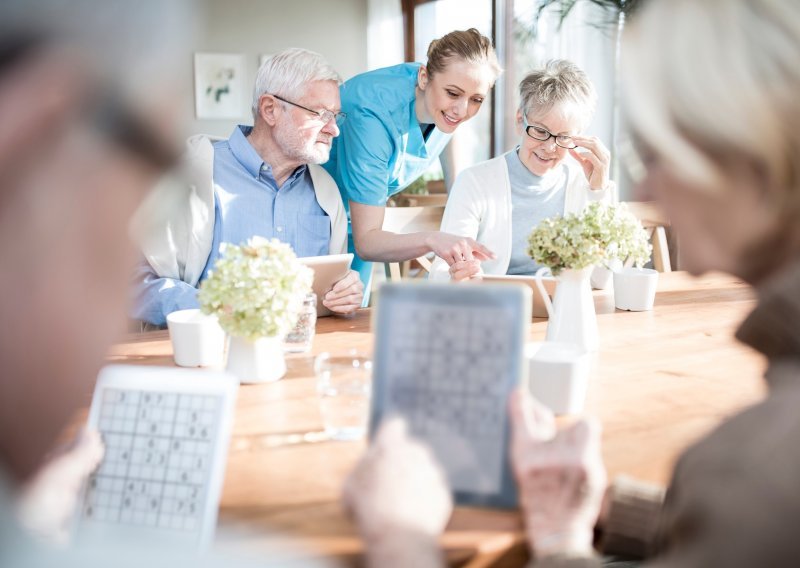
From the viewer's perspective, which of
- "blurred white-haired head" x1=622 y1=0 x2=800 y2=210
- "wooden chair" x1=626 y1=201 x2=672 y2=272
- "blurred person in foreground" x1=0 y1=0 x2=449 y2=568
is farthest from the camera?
"wooden chair" x1=626 y1=201 x2=672 y2=272

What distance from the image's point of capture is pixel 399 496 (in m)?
0.83

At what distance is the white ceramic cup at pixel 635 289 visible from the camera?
2.02 meters

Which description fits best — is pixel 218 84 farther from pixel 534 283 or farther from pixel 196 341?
pixel 196 341

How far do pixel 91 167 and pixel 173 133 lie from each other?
67 mm

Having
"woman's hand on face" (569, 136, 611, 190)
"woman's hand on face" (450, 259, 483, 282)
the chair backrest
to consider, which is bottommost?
"woman's hand on face" (450, 259, 483, 282)

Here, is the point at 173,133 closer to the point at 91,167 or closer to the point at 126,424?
the point at 91,167

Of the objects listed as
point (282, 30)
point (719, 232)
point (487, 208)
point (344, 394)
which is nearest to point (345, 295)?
point (344, 394)

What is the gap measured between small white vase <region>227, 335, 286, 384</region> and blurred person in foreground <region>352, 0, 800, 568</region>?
0.59 metres

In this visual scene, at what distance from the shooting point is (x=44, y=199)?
0.48 metres

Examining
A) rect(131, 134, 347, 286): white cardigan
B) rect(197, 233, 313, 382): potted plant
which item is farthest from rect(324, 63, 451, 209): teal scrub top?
rect(197, 233, 313, 382): potted plant

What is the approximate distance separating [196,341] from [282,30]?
6.22m

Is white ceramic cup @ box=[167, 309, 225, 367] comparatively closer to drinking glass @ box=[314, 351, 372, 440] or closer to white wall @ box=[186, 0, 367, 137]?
drinking glass @ box=[314, 351, 372, 440]

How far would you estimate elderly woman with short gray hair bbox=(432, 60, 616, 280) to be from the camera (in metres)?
2.49

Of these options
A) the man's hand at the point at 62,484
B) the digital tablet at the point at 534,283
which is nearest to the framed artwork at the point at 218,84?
the digital tablet at the point at 534,283
